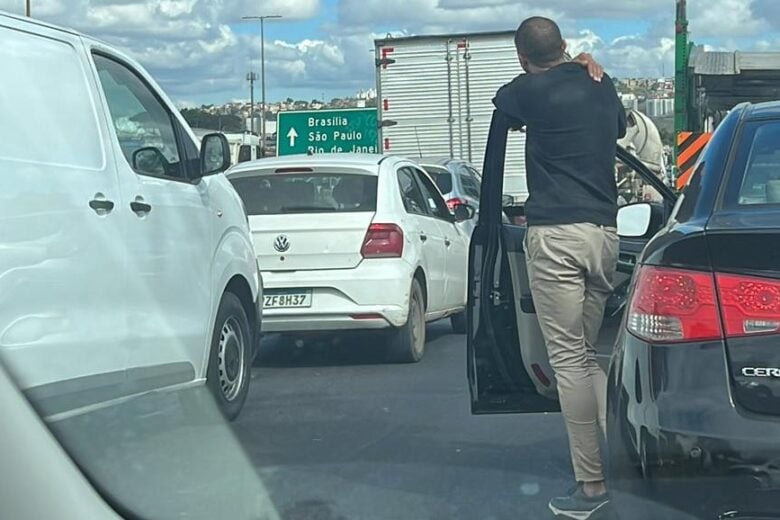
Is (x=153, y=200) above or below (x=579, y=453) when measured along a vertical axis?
above

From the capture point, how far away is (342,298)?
8.66 m

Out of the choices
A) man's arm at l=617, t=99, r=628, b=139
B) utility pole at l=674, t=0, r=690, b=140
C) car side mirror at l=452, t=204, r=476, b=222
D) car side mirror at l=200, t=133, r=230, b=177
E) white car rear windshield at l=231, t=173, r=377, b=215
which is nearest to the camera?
man's arm at l=617, t=99, r=628, b=139

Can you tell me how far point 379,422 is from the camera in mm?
6996

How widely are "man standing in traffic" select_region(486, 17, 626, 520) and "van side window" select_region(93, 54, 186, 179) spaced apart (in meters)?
1.69

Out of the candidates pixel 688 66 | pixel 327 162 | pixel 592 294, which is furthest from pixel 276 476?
pixel 688 66

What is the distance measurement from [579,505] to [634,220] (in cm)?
134

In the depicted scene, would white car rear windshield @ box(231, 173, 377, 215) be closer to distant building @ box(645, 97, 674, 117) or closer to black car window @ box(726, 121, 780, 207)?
black car window @ box(726, 121, 780, 207)

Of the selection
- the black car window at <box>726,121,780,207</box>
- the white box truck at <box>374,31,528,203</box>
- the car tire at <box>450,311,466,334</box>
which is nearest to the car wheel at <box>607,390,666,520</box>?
the black car window at <box>726,121,780,207</box>

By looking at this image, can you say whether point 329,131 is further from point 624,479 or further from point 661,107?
point 624,479

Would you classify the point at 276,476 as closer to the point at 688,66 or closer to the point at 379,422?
the point at 379,422

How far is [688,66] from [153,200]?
1173cm

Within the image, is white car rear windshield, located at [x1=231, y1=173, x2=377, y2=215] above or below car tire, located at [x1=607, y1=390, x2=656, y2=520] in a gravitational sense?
above

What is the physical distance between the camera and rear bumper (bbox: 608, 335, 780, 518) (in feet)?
10.3

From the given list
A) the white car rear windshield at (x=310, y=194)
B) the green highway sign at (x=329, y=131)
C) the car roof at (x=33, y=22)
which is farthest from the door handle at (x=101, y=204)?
the green highway sign at (x=329, y=131)
